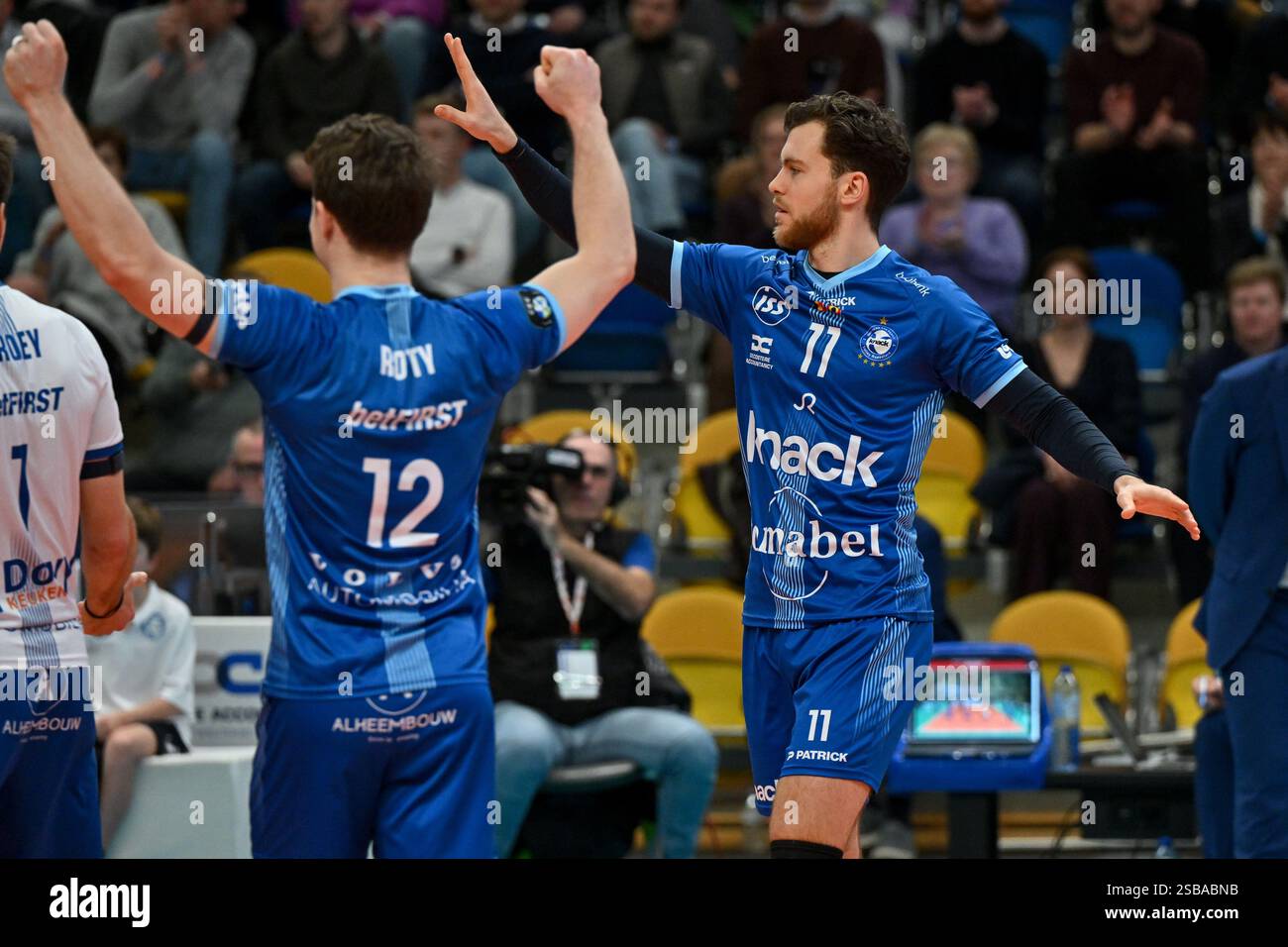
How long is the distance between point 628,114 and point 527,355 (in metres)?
7.76

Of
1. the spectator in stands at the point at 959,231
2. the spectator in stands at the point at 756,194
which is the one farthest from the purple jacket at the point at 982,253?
the spectator in stands at the point at 756,194

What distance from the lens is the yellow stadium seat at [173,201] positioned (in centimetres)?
1159

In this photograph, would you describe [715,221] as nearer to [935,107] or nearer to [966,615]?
[935,107]

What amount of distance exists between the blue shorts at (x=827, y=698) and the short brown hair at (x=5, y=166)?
211 cm

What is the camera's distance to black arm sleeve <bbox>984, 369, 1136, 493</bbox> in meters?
4.63

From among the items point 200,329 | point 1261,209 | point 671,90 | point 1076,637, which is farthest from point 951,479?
point 200,329

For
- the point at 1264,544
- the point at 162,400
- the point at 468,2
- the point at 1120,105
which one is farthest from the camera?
the point at 468,2

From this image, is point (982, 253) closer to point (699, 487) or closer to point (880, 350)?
Result: point (699, 487)

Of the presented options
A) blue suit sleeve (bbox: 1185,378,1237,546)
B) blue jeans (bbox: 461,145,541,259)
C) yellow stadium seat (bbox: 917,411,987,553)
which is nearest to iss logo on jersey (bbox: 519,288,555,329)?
blue suit sleeve (bbox: 1185,378,1237,546)

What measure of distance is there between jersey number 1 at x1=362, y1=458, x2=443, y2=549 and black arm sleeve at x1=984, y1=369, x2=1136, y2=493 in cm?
152

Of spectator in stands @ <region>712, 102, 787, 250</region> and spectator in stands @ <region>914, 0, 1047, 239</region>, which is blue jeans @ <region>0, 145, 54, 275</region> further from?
spectator in stands @ <region>914, 0, 1047, 239</region>

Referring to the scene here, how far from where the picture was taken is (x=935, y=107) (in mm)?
11828

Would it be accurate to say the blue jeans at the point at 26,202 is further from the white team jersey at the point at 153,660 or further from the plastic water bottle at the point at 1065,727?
the plastic water bottle at the point at 1065,727
